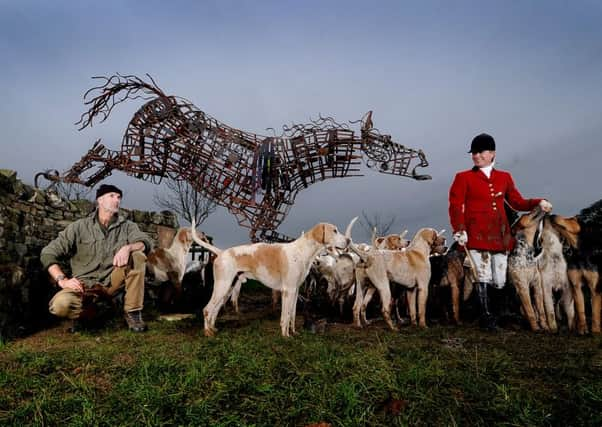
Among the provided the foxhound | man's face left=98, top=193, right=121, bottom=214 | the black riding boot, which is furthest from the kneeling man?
the black riding boot

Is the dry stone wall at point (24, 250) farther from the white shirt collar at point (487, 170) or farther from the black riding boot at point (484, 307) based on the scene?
the white shirt collar at point (487, 170)

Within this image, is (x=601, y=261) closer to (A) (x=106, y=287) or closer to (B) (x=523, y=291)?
(B) (x=523, y=291)

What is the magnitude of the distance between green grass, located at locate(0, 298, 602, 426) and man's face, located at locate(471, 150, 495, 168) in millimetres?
2402

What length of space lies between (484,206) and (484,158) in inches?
26.4

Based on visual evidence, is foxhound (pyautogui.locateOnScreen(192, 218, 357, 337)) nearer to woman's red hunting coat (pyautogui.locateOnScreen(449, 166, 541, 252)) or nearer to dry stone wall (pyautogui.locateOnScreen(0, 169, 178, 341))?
woman's red hunting coat (pyautogui.locateOnScreen(449, 166, 541, 252))

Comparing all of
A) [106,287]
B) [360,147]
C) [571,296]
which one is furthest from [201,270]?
[571,296]

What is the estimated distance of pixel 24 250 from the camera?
5387 mm

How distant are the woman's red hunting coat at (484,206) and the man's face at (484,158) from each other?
0.09 metres

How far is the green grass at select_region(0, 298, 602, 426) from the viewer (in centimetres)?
248

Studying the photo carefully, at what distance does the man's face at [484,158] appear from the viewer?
5.69m

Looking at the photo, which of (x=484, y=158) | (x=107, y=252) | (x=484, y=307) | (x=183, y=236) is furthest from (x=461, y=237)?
(x=107, y=252)

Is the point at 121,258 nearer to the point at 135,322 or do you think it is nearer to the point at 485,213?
the point at 135,322

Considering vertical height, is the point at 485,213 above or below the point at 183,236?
above

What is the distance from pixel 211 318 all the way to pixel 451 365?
9.70 ft
